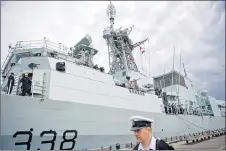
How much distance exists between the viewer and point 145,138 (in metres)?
1.76

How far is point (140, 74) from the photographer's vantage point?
15.4 m

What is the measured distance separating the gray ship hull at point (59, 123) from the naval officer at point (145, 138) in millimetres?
5055

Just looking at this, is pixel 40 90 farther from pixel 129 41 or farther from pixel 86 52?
pixel 129 41

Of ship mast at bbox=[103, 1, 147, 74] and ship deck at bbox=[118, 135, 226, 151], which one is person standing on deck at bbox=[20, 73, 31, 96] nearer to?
ship deck at bbox=[118, 135, 226, 151]

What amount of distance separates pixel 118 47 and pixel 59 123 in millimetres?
10719

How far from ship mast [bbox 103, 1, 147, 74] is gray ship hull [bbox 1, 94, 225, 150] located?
6221 millimetres

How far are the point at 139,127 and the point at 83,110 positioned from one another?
6.20m

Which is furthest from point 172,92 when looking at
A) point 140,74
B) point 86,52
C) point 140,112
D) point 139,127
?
point 139,127

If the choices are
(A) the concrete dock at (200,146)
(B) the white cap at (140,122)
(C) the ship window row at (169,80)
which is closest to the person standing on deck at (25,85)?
(B) the white cap at (140,122)

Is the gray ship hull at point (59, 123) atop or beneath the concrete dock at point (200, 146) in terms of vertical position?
atop

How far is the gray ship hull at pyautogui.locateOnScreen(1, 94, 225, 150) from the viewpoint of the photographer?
5.86 m

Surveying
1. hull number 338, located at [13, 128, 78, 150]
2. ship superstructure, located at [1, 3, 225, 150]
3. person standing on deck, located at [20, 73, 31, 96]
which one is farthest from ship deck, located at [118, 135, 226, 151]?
person standing on deck, located at [20, 73, 31, 96]

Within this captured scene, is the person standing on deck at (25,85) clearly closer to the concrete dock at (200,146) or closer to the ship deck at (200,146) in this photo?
the ship deck at (200,146)

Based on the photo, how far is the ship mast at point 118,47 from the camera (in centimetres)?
1588
